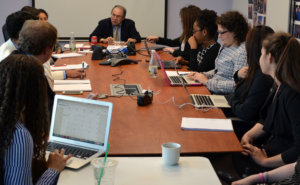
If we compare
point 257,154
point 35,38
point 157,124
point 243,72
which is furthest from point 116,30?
point 257,154

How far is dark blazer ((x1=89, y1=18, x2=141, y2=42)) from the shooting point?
18.5 feet

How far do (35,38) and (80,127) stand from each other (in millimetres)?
950

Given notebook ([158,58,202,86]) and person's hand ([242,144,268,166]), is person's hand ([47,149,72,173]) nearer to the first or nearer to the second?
person's hand ([242,144,268,166])

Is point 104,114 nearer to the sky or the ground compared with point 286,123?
nearer to the sky

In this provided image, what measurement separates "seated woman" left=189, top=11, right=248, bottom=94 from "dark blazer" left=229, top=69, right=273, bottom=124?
44 centimetres

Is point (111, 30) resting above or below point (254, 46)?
below

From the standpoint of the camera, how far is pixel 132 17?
6562 millimetres

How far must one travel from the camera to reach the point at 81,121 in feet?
6.09

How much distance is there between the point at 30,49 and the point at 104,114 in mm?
1015

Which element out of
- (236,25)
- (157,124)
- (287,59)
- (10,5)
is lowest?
(157,124)

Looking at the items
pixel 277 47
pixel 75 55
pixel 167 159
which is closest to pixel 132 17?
pixel 75 55

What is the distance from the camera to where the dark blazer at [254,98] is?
2625 millimetres

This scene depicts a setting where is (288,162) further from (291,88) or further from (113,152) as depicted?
(113,152)

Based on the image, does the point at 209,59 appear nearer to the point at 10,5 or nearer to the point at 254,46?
the point at 254,46
